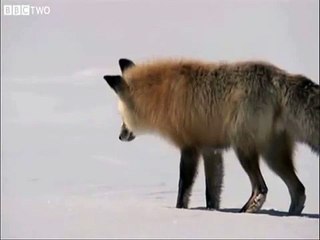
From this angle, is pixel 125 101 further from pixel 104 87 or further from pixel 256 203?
pixel 256 203

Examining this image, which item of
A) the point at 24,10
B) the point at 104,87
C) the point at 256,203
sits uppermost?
the point at 24,10

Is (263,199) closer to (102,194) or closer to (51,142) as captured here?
(102,194)

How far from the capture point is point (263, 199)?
316 cm

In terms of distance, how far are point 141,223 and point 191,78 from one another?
0.68 meters

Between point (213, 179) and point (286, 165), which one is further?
point (213, 179)

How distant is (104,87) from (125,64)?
151 millimetres

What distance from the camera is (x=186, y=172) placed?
130 inches

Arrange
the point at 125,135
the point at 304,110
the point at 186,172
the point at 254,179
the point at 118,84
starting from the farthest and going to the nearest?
the point at 125,135, the point at 118,84, the point at 186,172, the point at 254,179, the point at 304,110

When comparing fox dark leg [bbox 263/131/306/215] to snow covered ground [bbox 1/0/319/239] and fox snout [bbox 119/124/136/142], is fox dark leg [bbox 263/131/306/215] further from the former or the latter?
fox snout [bbox 119/124/136/142]

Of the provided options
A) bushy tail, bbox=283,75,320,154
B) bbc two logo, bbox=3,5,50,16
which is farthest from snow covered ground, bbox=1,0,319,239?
bushy tail, bbox=283,75,320,154

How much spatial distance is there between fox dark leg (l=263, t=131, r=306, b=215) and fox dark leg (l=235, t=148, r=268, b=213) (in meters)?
0.06

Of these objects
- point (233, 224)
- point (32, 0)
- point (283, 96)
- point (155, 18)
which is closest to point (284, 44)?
point (283, 96)

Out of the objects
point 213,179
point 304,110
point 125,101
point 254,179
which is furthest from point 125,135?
point 304,110

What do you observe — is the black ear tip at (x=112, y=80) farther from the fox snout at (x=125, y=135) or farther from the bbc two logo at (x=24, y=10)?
the bbc two logo at (x=24, y=10)
